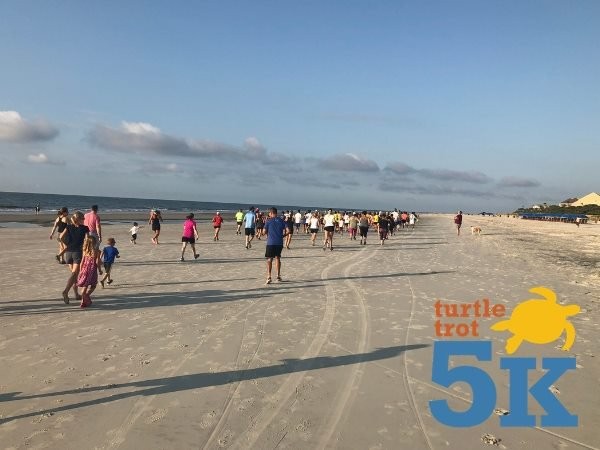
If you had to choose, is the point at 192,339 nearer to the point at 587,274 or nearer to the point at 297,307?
the point at 297,307

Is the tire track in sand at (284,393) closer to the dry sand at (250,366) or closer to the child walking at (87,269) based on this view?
the dry sand at (250,366)

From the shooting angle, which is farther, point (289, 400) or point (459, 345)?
point (459, 345)

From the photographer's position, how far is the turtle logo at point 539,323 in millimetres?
6359

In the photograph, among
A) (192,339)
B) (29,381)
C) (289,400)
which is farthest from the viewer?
(192,339)

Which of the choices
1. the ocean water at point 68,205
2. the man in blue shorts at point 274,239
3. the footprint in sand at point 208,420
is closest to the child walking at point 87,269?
the man in blue shorts at point 274,239

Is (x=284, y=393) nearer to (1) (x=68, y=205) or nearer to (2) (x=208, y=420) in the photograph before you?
(2) (x=208, y=420)

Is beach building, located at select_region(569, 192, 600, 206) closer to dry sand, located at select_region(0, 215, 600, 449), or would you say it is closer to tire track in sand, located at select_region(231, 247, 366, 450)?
dry sand, located at select_region(0, 215, 600, 449)

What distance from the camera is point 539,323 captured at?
7.42 meters

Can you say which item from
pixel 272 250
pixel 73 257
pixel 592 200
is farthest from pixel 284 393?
pixel 592 200

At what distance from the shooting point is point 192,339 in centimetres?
612

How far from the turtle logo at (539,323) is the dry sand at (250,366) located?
0.19m

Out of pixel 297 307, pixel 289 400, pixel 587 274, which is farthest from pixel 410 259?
pixel 289 400

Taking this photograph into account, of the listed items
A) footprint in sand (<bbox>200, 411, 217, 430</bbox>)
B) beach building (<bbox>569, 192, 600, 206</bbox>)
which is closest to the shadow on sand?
footprint in sand (<bbox>200, 411, 217, 430</bbox>)

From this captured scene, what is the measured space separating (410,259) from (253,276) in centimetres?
707
